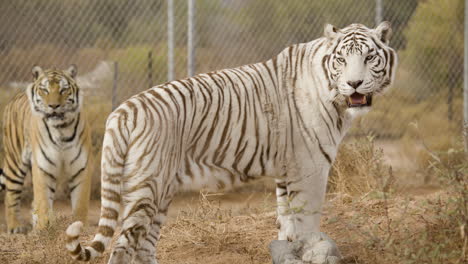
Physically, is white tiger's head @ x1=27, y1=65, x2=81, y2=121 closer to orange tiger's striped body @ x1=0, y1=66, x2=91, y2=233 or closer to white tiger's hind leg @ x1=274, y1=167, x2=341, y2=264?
orange tiger's striped body @ x1=0, y1=66, x2=91, y2=233

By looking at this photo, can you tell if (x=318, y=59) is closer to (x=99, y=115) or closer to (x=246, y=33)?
(x=246, y=33)

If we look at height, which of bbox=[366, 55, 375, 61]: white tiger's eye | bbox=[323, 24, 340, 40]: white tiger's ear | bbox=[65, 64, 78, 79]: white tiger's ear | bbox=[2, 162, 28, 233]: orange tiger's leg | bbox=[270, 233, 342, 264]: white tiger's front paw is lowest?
bbox=[2, 162, 28, 233]: orange tiger's leg

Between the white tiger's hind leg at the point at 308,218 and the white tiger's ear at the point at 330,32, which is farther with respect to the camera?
the white tiger's ear at the point at 330,32

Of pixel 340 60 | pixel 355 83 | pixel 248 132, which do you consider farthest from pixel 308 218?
pixel 340 60

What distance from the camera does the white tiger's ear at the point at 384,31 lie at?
458 cm

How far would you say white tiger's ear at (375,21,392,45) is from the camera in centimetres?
458

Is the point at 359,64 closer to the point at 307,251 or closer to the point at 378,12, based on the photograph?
the point at 307,251

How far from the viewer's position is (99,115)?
884cm

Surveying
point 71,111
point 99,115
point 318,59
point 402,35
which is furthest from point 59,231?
point 402,35

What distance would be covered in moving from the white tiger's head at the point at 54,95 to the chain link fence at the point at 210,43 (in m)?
1.33

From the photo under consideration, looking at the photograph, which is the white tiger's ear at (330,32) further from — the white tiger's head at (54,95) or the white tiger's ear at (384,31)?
the white tiger's head at (54,95)

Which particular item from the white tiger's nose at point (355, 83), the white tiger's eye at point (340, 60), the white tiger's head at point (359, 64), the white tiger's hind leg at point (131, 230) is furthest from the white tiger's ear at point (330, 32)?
the white tiger's hind leg at point (131, 230)

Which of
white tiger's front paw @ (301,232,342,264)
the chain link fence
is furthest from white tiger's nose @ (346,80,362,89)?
the chain link fence

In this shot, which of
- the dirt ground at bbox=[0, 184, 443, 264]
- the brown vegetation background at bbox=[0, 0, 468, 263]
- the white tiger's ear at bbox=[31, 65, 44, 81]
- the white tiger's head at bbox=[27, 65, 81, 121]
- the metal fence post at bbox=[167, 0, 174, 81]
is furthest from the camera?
the metal fence post at bbox=[167, 0, 174, 81]
